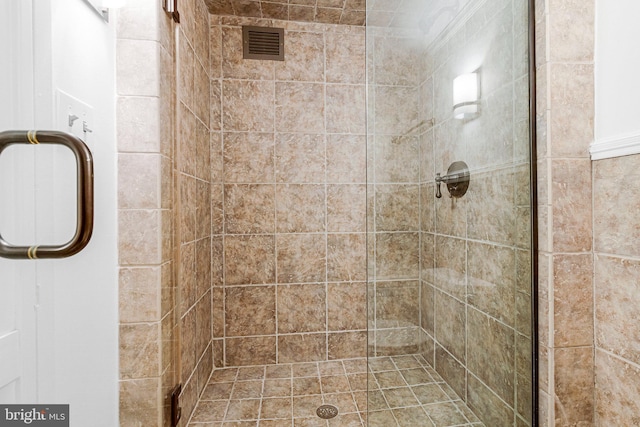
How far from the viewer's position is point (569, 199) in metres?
0.93

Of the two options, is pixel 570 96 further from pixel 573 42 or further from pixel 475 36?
pixel 475 36

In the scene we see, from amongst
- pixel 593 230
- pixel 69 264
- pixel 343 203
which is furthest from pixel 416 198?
pixel 69 264

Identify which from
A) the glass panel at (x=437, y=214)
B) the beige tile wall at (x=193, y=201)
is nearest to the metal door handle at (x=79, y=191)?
the beige tile wall at (x=193, y=201)

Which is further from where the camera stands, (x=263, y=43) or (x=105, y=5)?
(x=263, y=43)

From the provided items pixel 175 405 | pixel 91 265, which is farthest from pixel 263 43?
pixel 175 405

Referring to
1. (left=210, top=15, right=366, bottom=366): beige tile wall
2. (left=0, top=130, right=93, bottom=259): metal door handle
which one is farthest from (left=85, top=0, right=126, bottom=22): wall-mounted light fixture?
(left=210, top=15, right=366, bottom=366): beige tile wall

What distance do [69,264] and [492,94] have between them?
1.45 meters

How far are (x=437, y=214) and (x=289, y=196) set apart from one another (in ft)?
3.50

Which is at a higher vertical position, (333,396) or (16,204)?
(16,204)

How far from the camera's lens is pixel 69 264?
90 cm

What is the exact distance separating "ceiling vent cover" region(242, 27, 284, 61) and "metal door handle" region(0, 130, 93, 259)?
168cm

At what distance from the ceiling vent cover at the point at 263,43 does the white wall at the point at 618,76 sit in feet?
5.17

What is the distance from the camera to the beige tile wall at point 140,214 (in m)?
1.04

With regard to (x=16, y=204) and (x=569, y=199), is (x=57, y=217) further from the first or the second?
(x=569, y=199)
